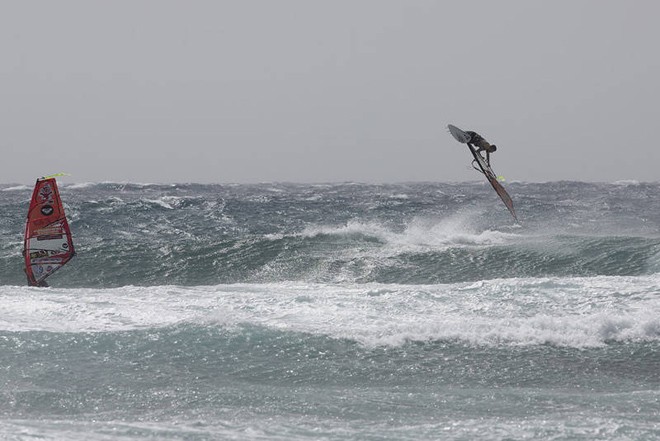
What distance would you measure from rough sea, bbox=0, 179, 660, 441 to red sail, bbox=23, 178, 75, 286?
1282mm

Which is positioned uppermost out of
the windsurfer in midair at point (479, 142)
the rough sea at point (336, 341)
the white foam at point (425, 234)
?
the windsurfer in midair at point (479, 142)

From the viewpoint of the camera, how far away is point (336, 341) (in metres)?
11.4

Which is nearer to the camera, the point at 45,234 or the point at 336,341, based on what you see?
the point at 336,341

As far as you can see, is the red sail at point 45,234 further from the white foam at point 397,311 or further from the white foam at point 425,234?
the white foam at point 425,234

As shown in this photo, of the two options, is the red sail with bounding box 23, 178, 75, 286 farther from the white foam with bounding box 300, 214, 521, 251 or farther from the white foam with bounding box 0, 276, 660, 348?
the white foam with bounding box 300, 214, 521, 251

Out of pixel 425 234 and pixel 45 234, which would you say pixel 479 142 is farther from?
pixel 425 234

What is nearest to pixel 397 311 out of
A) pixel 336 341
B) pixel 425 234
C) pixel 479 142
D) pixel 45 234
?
pixel 336 341

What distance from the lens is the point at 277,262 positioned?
2048 centimetres

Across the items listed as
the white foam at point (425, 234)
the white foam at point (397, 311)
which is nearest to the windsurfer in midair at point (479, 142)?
the white foam at point (397, 311)

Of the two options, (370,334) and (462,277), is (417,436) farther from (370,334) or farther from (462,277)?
(462,277)

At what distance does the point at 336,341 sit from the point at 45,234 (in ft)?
28.2

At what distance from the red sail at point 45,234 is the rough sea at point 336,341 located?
1.28 meters

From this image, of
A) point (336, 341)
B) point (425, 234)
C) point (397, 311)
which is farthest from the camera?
point (425, 234)

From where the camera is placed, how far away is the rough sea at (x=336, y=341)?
26.5ft
